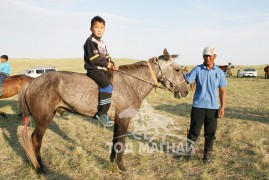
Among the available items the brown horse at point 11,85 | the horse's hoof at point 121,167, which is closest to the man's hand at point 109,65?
the horse's hoof at point 121,167

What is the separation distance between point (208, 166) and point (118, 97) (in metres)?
2.69

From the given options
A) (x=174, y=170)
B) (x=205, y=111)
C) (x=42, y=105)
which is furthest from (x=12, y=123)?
(x=205, y=111)

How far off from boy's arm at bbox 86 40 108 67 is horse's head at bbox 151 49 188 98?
1.40 metres

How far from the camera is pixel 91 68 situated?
15.8 ft

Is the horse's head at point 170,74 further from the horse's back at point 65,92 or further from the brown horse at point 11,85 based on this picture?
the brown horse at point 11,85

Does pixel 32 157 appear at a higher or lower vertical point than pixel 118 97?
lower

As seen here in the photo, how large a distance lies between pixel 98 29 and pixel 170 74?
2.03m

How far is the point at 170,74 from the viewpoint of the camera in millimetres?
5562

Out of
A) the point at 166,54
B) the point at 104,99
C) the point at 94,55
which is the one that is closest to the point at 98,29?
the point at 94,55

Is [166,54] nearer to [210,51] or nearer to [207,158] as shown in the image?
[210,51]

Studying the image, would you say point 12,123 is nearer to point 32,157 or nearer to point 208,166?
point 32,157

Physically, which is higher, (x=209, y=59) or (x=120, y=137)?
(x=209, y=59)

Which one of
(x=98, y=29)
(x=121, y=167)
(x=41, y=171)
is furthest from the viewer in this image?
(x=121, y=167)

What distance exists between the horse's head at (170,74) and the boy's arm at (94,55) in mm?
1404
